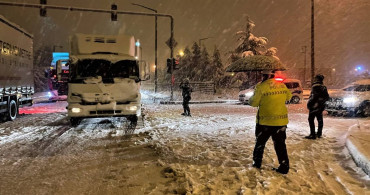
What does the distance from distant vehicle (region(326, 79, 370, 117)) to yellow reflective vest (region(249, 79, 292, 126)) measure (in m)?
10.6

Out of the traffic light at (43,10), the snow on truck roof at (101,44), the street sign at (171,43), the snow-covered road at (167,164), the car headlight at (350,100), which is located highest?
the traffic light at (43,10)

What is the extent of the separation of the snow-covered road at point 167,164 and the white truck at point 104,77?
34.8 inches

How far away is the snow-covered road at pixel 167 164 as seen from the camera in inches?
194

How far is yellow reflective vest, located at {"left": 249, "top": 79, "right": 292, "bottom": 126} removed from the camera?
5.46 metres

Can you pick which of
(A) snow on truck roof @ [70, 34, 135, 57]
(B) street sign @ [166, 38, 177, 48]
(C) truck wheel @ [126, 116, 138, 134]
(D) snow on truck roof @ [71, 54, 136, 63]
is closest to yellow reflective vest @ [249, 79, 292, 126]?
(C) truck wheel @ [126, 116, 138, 134]

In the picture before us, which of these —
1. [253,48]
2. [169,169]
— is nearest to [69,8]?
[169,169]

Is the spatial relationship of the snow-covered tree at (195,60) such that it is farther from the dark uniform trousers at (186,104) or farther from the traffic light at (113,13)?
the dark uniform trousers at (186,104)

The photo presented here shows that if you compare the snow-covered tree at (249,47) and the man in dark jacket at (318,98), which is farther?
the snow-covered tree at (249,47)

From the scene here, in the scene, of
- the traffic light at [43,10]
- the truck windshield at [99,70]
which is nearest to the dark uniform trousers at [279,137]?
the truck windshield at [99,70]

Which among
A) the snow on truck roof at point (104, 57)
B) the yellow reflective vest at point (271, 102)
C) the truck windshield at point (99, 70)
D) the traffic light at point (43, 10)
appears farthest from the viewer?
the traffic light at point (43, 10)

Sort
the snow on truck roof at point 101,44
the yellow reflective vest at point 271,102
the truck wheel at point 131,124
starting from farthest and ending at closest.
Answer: the snow on truck roof at point 101,44
the truck wheel at point 131,124
the yellow reflective vest at point 271,102

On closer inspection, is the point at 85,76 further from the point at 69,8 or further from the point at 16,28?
the point at 69,8

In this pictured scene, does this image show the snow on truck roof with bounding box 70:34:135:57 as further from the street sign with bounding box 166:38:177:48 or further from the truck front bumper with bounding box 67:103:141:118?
the street sign with bounding box 166:38:177:48

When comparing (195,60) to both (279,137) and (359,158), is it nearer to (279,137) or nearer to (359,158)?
(359,158)
